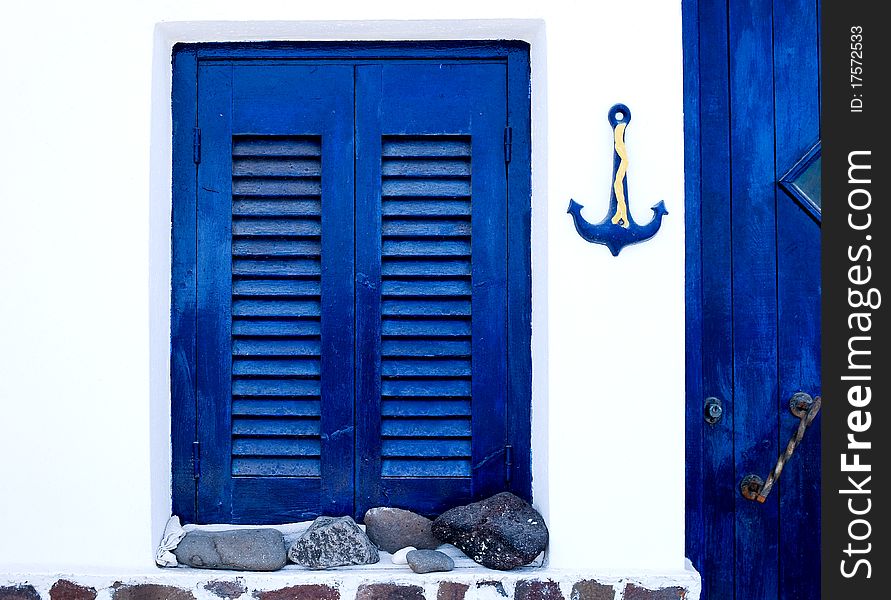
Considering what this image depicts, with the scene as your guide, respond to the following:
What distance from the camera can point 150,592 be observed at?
2043 mm

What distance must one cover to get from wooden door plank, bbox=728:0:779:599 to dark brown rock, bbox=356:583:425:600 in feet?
3.56

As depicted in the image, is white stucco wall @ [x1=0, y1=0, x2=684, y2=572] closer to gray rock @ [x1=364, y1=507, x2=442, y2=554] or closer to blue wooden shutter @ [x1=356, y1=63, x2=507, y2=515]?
blue wooden shutter @ [x1=356, y1=63, x2=507, y2=515]

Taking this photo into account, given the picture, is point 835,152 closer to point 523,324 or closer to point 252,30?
point 523,324

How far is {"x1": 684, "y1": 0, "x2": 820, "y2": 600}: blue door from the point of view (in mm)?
2309

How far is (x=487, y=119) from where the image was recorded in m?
2.25

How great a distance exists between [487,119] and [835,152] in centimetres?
112

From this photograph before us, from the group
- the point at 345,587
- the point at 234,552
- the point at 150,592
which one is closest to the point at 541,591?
the point at 345,587

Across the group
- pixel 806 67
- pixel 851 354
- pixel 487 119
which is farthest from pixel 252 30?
pixel 851 354

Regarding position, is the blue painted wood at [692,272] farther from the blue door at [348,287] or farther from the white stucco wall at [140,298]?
the blue door at [348,287]

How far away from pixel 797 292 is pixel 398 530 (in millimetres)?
1491

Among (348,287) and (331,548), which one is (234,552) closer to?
(331,548)

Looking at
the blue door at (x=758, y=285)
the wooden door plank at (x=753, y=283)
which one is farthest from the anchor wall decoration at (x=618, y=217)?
the wooden door plank at (x=753, y=283)

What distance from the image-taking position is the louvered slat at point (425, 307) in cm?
224

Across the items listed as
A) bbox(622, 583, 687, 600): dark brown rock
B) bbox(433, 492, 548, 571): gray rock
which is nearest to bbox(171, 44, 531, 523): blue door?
bbox(433, 492, 548, 571): gray rock
